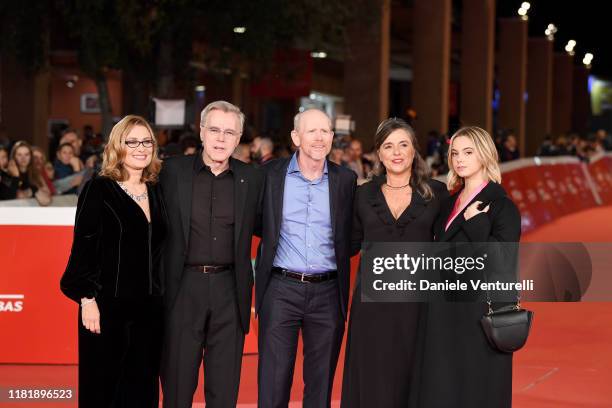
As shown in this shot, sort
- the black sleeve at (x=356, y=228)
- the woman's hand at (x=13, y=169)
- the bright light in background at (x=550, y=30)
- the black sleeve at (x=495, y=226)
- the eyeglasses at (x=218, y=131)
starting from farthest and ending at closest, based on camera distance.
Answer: the bright light in background at (x=550, y=30) → the woman's hand at (x=13, y=169) → the black sleeve at (x=356, y=228) → the eyeglasses at (x=218, y=131) → the black sleeve at (x=495, y=226)

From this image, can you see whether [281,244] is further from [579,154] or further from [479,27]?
[479,27]

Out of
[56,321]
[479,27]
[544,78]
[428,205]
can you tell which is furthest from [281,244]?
[544,78]

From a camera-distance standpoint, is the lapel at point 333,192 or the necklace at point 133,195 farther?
the lapel at point 333,192

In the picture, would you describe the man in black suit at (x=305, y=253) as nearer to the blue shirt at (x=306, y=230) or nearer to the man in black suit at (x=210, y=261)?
the blue shirt at (x=306, y=230)

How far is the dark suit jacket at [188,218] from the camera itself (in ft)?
21.7

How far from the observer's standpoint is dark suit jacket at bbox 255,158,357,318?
6824 mm

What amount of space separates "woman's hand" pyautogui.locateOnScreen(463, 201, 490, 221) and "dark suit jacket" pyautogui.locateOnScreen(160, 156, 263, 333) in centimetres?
122

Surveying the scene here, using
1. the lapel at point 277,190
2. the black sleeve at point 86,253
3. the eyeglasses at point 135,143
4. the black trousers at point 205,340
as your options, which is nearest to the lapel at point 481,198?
the lapel at point 277,190

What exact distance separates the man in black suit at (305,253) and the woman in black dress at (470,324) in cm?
63

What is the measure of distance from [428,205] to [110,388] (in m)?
2.04

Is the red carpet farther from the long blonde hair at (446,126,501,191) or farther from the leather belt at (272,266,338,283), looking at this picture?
the long blonde hair at (446,126,501,191)

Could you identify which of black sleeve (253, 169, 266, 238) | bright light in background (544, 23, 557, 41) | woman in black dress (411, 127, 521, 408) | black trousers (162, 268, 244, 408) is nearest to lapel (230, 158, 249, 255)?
black sleeve (253, 169, 266, 238)

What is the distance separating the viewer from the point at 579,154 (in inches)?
1238

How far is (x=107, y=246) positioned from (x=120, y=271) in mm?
153
